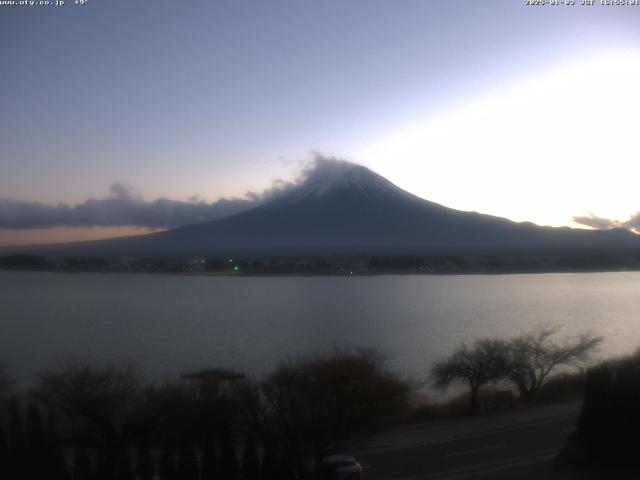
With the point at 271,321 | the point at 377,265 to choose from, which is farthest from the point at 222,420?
the point at 377,265

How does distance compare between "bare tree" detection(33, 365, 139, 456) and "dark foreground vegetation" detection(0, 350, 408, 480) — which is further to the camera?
"bare tree" detection(33, 365, 139, 456)

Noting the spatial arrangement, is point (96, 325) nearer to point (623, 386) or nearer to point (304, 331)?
point (304, 331)

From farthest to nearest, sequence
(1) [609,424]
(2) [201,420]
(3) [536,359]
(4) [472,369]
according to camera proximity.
Result: (3) [536,359] → (4) [472,369] → (2) [201,420] → (1) [609,424]

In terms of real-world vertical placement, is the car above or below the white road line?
above

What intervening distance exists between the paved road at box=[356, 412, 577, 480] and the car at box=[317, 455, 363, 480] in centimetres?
29

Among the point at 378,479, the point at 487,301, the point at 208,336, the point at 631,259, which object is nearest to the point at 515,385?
the point at 378,479

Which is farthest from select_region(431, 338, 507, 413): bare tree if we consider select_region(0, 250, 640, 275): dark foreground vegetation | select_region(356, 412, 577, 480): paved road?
select_region(0, 250, 640, 275): dark foreground vegetation

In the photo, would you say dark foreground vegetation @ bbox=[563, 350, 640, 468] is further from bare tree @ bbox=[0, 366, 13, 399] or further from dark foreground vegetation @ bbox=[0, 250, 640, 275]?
dark foreground vegetation @ bbox=[0, 250, 640, 275]

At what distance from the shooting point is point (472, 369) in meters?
7.91

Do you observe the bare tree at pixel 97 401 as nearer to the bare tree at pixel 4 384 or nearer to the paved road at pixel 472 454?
the bare tree at pixel 4 384

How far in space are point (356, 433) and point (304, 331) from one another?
25.3 ft

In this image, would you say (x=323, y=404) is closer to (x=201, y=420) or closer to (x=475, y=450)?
(x=201, y=420)

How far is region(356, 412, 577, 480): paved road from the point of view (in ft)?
15.5

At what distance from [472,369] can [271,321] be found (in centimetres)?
765
